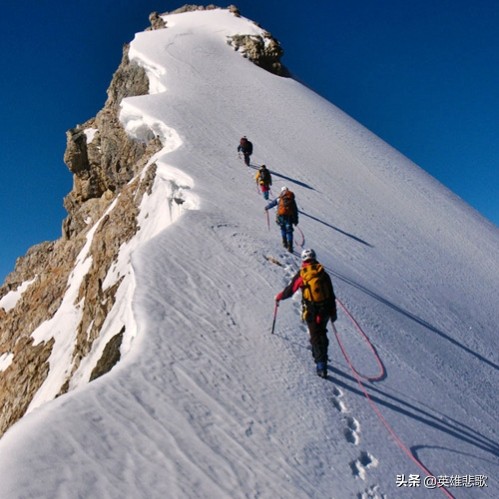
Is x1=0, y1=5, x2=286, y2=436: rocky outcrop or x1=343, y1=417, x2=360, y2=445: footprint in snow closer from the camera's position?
x1=343, y1=417, x2=360, y2=445: footprint in snow

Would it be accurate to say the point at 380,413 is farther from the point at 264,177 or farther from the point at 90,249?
the point at 90,249

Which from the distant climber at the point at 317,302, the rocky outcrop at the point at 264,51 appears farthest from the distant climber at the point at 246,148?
the rocky outcrop at the point at 264,51

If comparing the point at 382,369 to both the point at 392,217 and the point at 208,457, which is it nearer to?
the point at 208,457

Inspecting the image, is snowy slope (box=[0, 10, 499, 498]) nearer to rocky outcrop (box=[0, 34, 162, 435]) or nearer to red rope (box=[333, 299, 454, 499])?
red rope (box=[333, 299, 454, 499])

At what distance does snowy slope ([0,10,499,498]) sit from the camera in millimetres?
4129

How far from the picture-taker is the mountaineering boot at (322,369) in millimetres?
6059

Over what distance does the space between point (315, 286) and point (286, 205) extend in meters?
4.79

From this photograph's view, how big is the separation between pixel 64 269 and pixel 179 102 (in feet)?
35.4

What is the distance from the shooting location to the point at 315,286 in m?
5.74

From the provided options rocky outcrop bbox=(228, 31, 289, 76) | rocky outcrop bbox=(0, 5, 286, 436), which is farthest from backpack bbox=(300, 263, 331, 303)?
rocky outcrop bbox=(228, 31, 289, 76)

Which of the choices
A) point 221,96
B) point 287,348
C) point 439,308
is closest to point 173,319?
point 287,348

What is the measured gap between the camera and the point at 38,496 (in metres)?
3.35

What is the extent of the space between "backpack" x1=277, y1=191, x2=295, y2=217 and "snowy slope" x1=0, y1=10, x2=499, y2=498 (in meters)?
0.89

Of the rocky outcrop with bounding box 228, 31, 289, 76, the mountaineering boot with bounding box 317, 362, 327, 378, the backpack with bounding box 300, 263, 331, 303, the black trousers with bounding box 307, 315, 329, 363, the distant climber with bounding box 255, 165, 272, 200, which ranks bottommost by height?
the mountaineering boot with bounding box 317, 362, 327, 378
